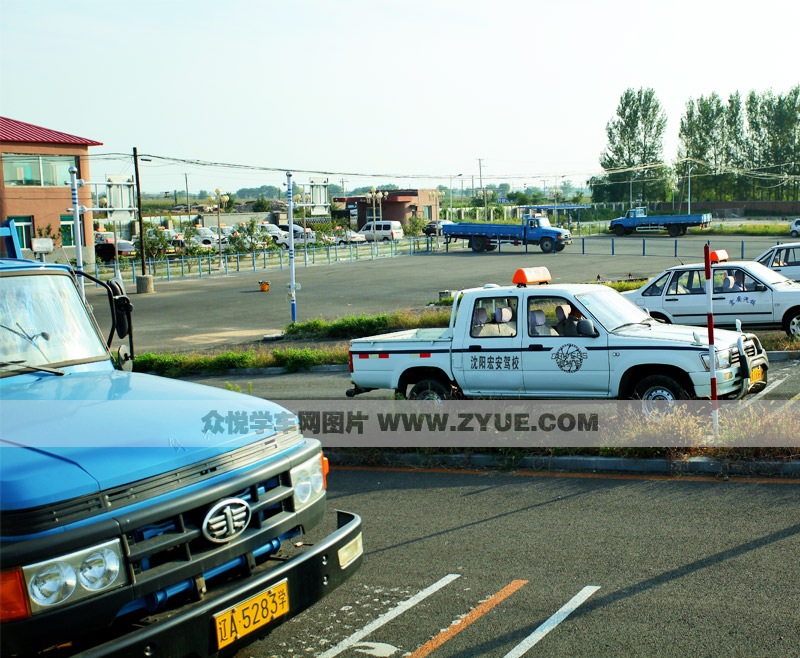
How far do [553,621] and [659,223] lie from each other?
2732 inches

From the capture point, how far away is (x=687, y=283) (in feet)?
56.5

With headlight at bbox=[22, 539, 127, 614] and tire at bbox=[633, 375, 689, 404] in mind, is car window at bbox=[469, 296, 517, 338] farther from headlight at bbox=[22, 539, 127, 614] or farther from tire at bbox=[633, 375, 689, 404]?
headlight at bbox=[22, 539, 127, 614]

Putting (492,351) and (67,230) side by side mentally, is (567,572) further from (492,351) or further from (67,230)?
(67,230)

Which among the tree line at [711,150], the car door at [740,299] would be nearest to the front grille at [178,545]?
the car door at [740,299]

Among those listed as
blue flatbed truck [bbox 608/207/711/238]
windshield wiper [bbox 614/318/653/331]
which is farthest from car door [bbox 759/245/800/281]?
blue flatbed truck [bbox 608/207/711/238]

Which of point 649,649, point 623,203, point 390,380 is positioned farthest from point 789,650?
point 623,203

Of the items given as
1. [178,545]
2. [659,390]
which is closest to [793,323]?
[659,390]

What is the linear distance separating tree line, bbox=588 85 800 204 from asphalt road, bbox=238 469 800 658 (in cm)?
10184

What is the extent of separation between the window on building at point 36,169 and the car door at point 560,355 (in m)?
42.0

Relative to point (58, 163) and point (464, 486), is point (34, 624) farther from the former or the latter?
point (58, 163)

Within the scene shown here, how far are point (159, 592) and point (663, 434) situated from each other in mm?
6124

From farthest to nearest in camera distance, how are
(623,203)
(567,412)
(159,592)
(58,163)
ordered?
(623,203) → (58,163) → (567,412) → (159,592)

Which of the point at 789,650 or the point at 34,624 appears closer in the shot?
the point at 34,624

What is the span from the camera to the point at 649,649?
496 cm
